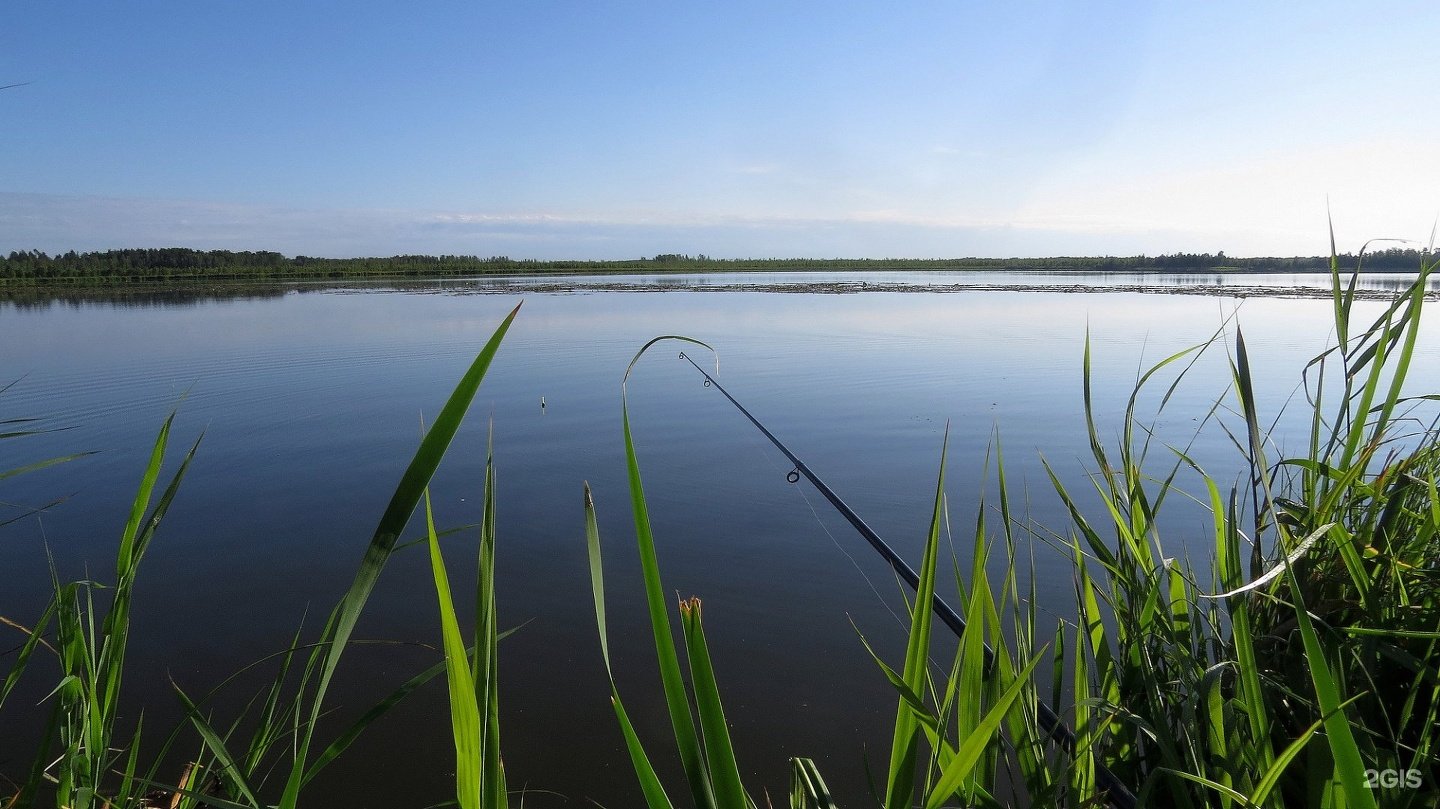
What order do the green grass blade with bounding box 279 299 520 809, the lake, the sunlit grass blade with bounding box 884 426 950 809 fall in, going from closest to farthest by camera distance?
the green grass blade with bounding box 279 299 520 809 → the sunlit grass blade with bounding box 884 426 950 809 → the lake

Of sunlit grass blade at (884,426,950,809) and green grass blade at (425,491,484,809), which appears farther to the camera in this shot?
sunlit grass blade at (884,426,950,809)

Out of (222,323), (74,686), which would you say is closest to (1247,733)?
(74,686)

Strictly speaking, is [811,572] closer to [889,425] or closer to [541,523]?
[541,523]

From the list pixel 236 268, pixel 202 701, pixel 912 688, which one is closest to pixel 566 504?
pixel 202 701

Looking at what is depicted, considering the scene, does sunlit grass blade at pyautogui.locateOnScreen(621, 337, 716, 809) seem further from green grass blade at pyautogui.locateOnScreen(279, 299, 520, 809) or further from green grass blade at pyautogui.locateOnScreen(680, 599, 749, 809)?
green grass blade at pyautogui.locateOnScreen(279, 299, 520, 809)

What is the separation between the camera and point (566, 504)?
505cm

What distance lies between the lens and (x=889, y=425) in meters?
7.02

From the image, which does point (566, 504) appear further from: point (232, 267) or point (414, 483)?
point (232, 267)

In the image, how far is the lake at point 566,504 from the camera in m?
2.85

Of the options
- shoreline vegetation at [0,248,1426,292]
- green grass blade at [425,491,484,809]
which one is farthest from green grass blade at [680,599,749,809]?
shoreline vegetation at [0,248,1426,292]

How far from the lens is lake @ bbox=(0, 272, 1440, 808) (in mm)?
2852

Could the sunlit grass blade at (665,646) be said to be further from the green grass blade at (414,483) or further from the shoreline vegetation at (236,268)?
the shoreline vegetation at (236,268)

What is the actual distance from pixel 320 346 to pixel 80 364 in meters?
3.14

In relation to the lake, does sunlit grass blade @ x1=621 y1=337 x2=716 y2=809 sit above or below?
above
